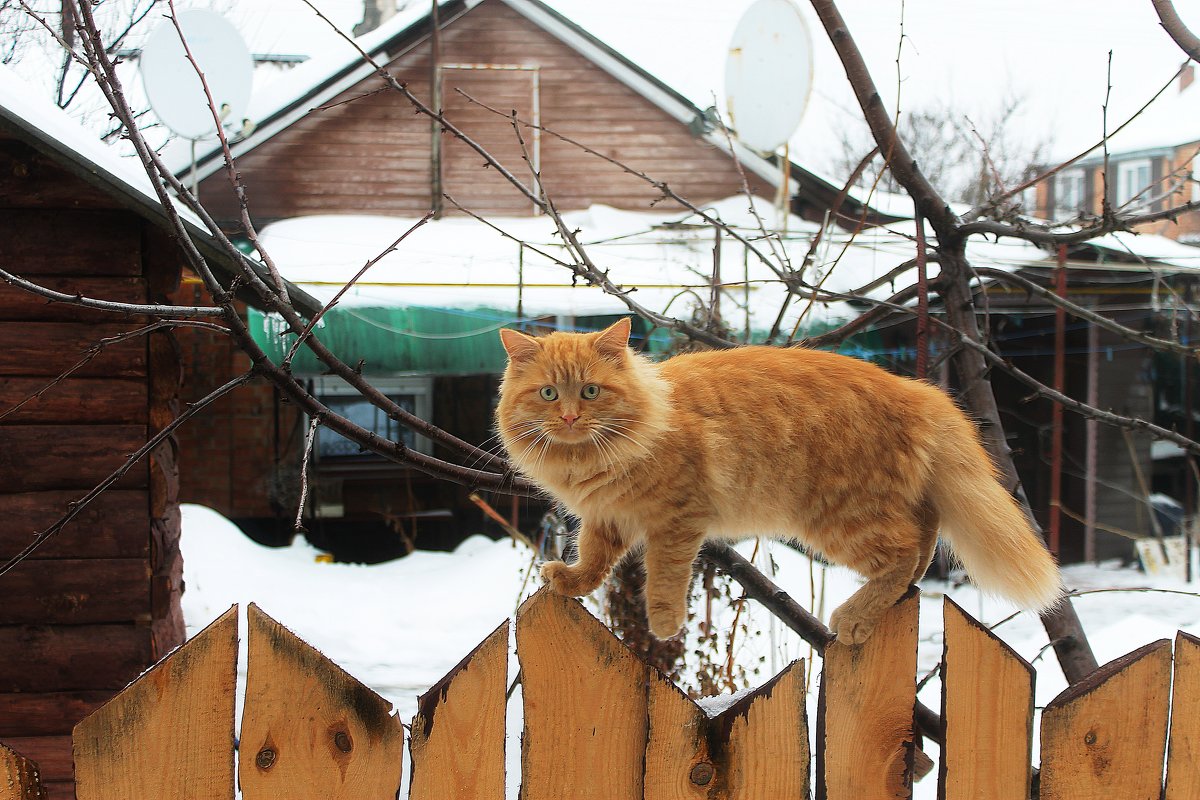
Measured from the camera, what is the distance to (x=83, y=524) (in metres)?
3.14

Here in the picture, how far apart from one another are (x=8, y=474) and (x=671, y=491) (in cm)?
275

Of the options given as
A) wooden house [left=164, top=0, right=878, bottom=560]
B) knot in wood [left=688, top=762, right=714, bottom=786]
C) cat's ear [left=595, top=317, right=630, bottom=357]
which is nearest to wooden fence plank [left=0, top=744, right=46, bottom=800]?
knot in wood [left=688, top=762, right=714, bottom=786]

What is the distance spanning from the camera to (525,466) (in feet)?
4.80

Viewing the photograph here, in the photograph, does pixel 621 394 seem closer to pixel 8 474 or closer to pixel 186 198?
pixel 186 198

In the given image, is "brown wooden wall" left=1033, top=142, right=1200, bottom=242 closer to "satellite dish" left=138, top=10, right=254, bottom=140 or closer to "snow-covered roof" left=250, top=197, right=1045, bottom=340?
"snow-covered roof" left=250, top=197, right=1045, bottom=340

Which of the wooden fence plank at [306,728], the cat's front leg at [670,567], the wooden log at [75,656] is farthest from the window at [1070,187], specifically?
the wooden fence plank at [306,728]

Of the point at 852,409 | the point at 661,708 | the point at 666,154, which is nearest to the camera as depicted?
the point at 661,708

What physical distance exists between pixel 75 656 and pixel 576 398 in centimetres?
264

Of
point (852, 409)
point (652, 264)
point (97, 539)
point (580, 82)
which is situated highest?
point (580, 82)

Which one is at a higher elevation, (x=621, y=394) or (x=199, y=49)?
(x=199, y=49)

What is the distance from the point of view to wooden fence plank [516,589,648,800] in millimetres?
1119

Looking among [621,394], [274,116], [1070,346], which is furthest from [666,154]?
[621,394]

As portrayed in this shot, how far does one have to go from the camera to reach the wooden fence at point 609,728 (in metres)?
1.09

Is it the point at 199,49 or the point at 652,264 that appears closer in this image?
the point at 199,49
